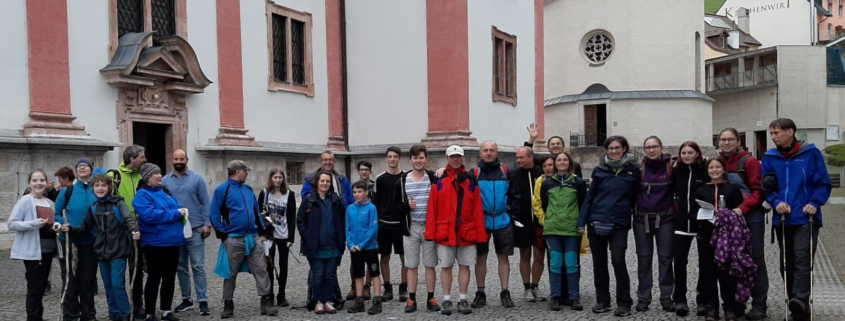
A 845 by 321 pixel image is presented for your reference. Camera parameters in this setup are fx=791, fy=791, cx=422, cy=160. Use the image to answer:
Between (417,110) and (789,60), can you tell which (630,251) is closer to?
(417,110)

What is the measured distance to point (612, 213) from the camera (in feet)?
24.1

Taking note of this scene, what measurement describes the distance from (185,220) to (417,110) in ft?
40.2

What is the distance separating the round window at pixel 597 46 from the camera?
37938mm

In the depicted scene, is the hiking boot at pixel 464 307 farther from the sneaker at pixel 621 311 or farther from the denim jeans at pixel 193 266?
the denim jeans at pixel 193 266

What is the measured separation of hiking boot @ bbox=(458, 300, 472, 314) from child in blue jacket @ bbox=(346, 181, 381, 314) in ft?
2.60

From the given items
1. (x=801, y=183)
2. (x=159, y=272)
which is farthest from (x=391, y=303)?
(x=801, y=183)

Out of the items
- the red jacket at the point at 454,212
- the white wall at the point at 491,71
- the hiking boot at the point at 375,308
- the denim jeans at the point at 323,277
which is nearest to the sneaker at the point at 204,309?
the denim jeans at the point at 323,277

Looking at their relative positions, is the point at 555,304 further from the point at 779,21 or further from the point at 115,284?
the point at 779,21

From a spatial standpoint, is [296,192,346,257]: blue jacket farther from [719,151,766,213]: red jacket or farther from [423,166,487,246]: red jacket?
[719,151,766,213]: red jacket

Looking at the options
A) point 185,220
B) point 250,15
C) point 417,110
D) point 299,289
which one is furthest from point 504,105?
point 185,220

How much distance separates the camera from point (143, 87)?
578 inches

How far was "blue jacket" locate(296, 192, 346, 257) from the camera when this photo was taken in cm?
770

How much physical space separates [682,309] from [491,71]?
13598mm

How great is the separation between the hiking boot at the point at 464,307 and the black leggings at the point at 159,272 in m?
2.73
